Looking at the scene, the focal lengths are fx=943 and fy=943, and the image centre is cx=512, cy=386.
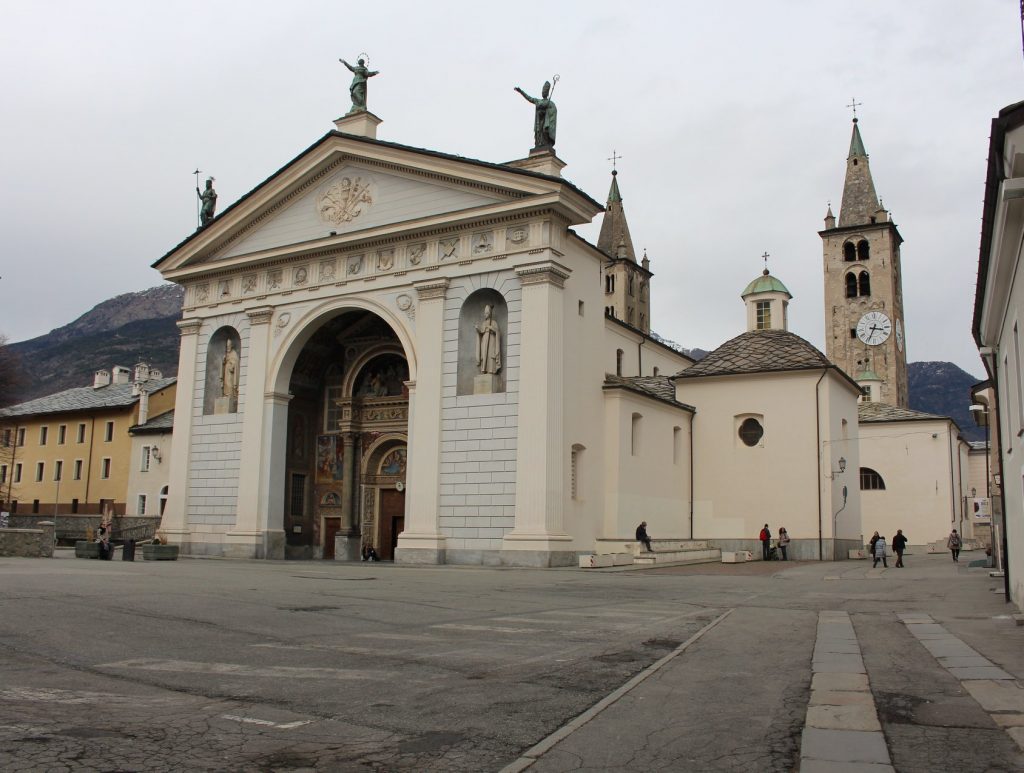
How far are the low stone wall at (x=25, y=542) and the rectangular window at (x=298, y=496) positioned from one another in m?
9.26

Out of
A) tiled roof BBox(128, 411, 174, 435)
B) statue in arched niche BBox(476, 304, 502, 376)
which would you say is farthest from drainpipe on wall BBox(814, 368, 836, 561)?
tiled roof BBox(128, 411, 174, 435)

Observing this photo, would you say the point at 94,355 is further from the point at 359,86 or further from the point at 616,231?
the point at 359,86

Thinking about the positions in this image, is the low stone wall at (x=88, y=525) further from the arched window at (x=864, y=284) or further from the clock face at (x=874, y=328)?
the arched window at (x=864, y=284)

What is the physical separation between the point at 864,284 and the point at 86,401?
5540 centimetres

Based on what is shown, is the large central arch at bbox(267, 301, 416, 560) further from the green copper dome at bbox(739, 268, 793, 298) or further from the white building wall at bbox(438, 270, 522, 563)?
the green copper dome at bbox(739, 268, 793, 298)

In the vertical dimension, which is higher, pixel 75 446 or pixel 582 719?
pixel 75 446

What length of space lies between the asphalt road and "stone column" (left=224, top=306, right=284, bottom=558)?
18711mm

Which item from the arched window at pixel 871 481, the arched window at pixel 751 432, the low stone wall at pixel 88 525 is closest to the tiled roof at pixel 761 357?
the arched window at pixel 751 432

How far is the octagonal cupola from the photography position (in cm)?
4378

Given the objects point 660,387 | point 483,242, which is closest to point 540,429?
point 483,242

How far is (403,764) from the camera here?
513cm

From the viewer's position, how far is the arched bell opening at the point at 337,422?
36438mm

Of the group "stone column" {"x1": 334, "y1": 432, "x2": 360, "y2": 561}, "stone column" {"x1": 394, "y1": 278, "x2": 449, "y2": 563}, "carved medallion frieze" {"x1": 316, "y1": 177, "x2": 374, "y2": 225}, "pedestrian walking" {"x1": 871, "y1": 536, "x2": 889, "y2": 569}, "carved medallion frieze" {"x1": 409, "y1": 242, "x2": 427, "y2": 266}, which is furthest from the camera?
"stone column" {"x1": 334, "y1": 432, "x2": 360, "y2": 561}

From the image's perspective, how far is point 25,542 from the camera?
3025 centimetres
